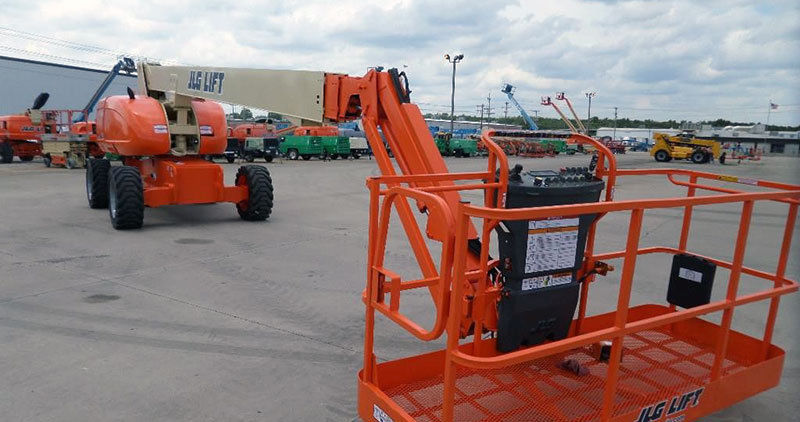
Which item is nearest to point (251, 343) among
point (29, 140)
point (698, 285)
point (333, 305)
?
point (333, 305)

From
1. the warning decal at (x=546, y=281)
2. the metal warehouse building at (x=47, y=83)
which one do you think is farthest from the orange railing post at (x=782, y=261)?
the metal warehouse building at (x=47, y=83)

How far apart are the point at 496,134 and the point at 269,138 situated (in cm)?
2426

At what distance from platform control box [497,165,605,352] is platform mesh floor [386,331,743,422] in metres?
0.53

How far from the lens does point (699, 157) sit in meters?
37.7

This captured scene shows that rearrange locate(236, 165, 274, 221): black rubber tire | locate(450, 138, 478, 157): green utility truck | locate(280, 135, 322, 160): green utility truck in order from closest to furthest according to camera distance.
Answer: locate(236, 165, 274, 221): black rubber tire, locate(280, 135, 322, 160): green utility truck, locate(450, 138, 478, 157): green utility truck

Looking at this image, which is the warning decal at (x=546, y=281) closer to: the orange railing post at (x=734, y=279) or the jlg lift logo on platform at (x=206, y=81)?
the orange railing post at (x=734, y=279)

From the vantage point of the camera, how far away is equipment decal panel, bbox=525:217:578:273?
299cm

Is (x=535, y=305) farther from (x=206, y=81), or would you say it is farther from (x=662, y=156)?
(x=662, y=156)

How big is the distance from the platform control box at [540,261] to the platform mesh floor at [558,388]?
1.75ft

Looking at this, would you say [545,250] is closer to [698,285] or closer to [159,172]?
[698,285]

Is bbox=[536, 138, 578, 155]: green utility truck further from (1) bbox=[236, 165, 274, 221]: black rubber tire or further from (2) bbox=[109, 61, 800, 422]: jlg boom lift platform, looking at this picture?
(2) bbox=[109, 61, 800, 422]: jlg boom lift platform

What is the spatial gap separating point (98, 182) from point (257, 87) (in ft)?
21.3

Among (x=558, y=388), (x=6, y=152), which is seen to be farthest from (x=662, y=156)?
(x=558, y=388)

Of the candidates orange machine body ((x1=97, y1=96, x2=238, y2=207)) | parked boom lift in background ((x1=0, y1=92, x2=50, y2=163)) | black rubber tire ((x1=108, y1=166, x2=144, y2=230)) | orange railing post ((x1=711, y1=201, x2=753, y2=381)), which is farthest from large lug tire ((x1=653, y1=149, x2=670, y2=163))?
orange railing post ((x1=711, y1=201, x2=753, y2=381))
